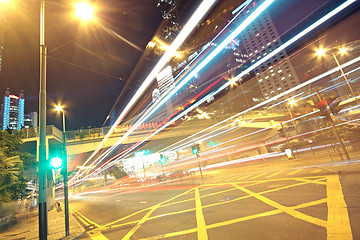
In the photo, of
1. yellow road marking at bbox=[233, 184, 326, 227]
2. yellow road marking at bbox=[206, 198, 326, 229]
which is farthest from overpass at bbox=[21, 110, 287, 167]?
yellow road marking at bbox=[233, 184, 326, 227]

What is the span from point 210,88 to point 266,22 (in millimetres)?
91633

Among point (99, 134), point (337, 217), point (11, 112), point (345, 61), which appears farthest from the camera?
point (11, 112)

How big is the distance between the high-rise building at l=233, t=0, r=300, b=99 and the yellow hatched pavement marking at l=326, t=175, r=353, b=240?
10114cm

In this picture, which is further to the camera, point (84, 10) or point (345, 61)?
point (345, 61)

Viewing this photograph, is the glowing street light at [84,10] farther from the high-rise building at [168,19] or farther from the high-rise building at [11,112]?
the high-rise building at [11,112]

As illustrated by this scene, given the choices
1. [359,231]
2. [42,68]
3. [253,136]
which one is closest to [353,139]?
[359,231]

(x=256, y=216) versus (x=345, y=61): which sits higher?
(x=345, y=61)

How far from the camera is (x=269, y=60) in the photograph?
103875mm

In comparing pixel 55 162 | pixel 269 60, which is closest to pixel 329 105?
pixel 55 162

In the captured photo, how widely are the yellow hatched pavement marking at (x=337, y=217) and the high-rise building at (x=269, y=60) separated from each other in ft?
332

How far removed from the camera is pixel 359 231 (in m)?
3.63

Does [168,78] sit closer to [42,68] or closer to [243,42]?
[42,68]

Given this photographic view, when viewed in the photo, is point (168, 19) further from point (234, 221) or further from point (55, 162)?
point (234, 221)

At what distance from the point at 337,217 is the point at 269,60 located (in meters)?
118
